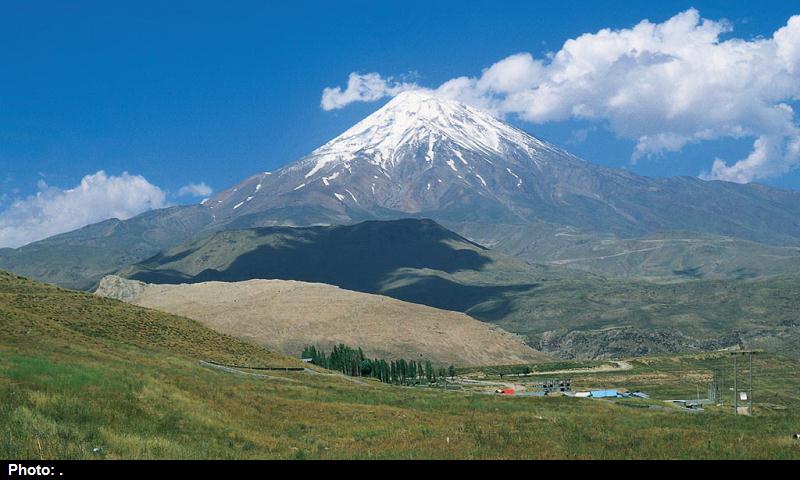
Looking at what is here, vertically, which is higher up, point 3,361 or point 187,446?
point 3,361

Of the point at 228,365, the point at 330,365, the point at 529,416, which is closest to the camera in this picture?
the point at 529,416

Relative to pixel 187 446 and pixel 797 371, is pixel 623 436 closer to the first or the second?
pixel 187 446

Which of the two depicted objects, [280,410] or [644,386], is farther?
[644,386]

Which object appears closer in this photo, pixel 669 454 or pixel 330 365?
pixel 669 454

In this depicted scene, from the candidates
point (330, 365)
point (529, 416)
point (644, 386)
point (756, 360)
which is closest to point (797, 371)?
point (756, 360)

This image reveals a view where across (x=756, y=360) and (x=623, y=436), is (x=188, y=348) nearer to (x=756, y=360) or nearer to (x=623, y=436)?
(x=623, y=436)

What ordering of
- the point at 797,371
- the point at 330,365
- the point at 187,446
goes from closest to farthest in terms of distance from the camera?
the point at 187,446 < the point at 330,365 < the point at 797,371
